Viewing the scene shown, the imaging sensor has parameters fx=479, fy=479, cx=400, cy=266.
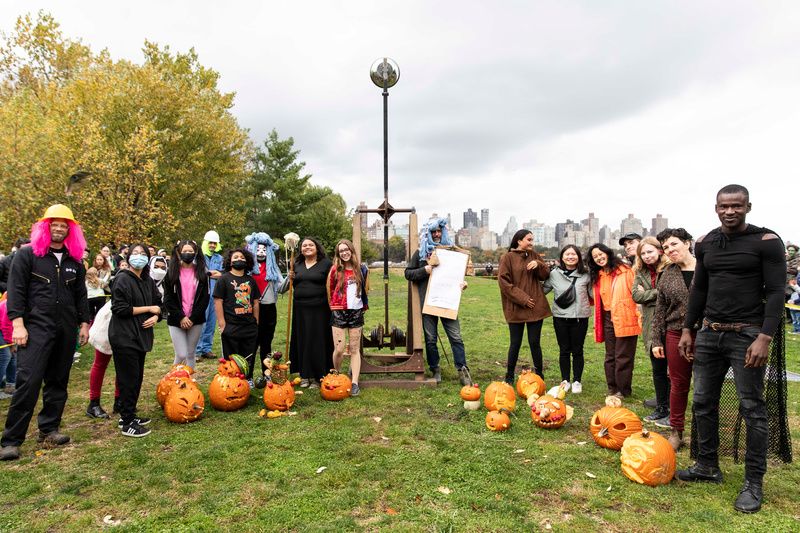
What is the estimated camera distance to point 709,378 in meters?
3.84

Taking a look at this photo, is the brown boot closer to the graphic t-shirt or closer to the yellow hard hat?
the graphic t-shirt

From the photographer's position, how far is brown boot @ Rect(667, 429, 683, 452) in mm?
4648

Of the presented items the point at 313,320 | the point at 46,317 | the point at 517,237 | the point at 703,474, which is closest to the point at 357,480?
the point at 703,474

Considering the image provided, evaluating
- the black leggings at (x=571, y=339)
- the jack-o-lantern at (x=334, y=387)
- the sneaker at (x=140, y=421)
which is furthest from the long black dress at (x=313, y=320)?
Answer: the black leggings at (x=571, y=339)

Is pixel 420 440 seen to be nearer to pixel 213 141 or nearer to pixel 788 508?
pixel 788 508

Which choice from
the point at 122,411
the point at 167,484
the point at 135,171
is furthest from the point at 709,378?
the point at 135,171

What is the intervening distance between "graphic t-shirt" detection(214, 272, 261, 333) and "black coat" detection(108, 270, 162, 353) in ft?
3.46

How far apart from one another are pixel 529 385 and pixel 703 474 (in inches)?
92.9

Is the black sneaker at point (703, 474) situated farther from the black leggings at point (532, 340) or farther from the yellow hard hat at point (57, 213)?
the yellow hard hat at point (57, 213)

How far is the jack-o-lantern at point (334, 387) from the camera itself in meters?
6.22

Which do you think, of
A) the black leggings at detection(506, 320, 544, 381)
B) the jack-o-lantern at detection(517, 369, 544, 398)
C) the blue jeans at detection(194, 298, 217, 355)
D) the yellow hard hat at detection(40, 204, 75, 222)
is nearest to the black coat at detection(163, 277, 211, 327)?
the yellow hard hat at detection(40, 204, 75, 222)

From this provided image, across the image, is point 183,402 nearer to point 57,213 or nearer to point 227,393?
point 227,393

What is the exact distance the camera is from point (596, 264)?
253 inches

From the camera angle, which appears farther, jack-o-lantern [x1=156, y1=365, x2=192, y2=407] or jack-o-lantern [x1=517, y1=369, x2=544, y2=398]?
jack-o-lantern [x1=517, y1=369, x2=544, y2=398]
